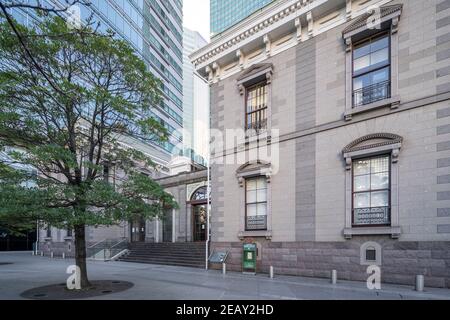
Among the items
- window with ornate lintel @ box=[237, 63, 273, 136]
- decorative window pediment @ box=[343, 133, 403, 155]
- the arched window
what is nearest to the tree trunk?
window with ornate lintel @ box=[237, 63, 273, 136]

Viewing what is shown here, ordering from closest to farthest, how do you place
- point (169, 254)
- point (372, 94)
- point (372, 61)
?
point (372, 94) < point (372, 61) < point (169, 254)

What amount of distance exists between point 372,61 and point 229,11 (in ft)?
77.9

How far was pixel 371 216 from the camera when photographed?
11758mm

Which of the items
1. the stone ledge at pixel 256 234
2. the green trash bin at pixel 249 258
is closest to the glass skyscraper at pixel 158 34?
the stone ledge at pixel 256 234

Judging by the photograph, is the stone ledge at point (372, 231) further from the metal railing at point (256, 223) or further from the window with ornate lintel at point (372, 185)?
the metal railing at point (256, 223)

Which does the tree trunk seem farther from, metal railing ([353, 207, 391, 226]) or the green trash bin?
metal railing ([353, 207, 391, 226])

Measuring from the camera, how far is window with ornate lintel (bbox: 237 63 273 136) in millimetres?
15391

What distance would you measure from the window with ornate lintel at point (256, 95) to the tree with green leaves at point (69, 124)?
5.43 m

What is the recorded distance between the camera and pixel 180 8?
66.9 m

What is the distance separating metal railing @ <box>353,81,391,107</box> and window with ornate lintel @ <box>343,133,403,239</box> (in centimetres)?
141

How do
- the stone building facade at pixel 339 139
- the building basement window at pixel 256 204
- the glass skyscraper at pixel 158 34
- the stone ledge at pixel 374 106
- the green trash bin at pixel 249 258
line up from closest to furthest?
1. the stone building facade at pixel 339 139
2. the stone ledge at pixel 374 106
3. the green trash bin at pixel 249 258
4. the building basement window at pixel 256 204
5. the glass skyscraper at pixel 158 34

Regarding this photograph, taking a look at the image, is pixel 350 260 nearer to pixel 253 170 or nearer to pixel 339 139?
pixel 339 139

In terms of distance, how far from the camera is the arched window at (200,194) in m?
24.4

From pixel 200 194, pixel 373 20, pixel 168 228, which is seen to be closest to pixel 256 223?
pixel 373 20
